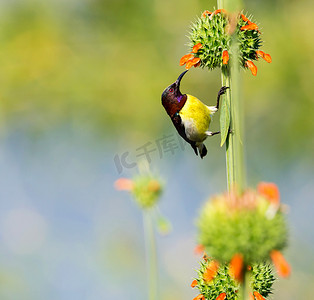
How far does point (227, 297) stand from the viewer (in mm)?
1201

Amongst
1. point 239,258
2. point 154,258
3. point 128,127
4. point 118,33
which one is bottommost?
point 239,258

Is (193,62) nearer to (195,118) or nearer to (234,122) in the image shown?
(234,122)

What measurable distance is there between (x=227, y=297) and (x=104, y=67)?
17.6ft

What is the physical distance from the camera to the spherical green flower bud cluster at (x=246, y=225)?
2.99 feet

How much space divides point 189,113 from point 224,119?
1.07 meters

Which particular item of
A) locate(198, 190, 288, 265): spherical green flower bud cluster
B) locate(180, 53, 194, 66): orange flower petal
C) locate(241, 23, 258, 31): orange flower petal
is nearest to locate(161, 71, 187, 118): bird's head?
locate(180, 53, 194, 66): orange flower petal

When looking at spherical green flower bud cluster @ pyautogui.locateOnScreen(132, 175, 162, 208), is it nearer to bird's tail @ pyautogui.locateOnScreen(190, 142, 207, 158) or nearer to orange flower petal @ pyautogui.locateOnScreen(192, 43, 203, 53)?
bird's tail @ pyautogui.locateOnScreen(190, 142, 207, 158)

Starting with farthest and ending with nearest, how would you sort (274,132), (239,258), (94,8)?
1. (94,8)
2. (274,132)
3. (239,258)

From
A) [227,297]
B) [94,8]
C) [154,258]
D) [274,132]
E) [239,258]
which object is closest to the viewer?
[239,258]

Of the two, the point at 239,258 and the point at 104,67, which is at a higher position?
the point at 104,67

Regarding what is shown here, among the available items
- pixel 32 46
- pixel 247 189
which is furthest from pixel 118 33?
pixel 247 189

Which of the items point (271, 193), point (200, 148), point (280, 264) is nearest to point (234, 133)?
point (271, 193)

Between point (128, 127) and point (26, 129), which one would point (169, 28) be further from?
point (26, 129)

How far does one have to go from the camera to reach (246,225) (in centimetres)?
91
